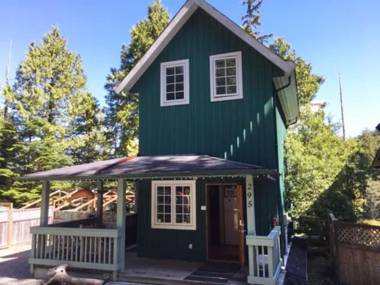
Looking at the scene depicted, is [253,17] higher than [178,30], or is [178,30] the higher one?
[253,17]

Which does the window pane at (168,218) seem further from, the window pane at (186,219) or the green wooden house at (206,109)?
the window pane at (186,219)

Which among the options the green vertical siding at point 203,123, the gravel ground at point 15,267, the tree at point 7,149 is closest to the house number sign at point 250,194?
the green vertical siding at point 203,123

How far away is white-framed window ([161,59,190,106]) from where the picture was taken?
9.94 m

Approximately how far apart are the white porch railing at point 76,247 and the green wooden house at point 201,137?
42 millimetres

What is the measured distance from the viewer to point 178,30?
10141 millimetres

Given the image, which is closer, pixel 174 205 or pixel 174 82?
pixel 174 205

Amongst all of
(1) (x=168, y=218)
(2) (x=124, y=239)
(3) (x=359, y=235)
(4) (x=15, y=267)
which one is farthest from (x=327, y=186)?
(4) (x=15, y=267)

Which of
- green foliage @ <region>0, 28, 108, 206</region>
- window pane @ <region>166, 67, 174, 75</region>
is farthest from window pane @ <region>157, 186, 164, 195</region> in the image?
green foliage @ <region>0, 28, 108, 206</region>

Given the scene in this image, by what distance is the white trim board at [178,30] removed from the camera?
880cm

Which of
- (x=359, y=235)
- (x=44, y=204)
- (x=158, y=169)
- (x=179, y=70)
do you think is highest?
(x=179, y=70)

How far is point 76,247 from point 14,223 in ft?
20.7

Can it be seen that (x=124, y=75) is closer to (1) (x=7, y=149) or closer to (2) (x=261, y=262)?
(1) (x=7, y=149)

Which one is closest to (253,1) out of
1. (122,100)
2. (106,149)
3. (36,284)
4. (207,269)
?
(122,100)

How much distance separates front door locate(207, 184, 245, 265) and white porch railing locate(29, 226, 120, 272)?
297cm
